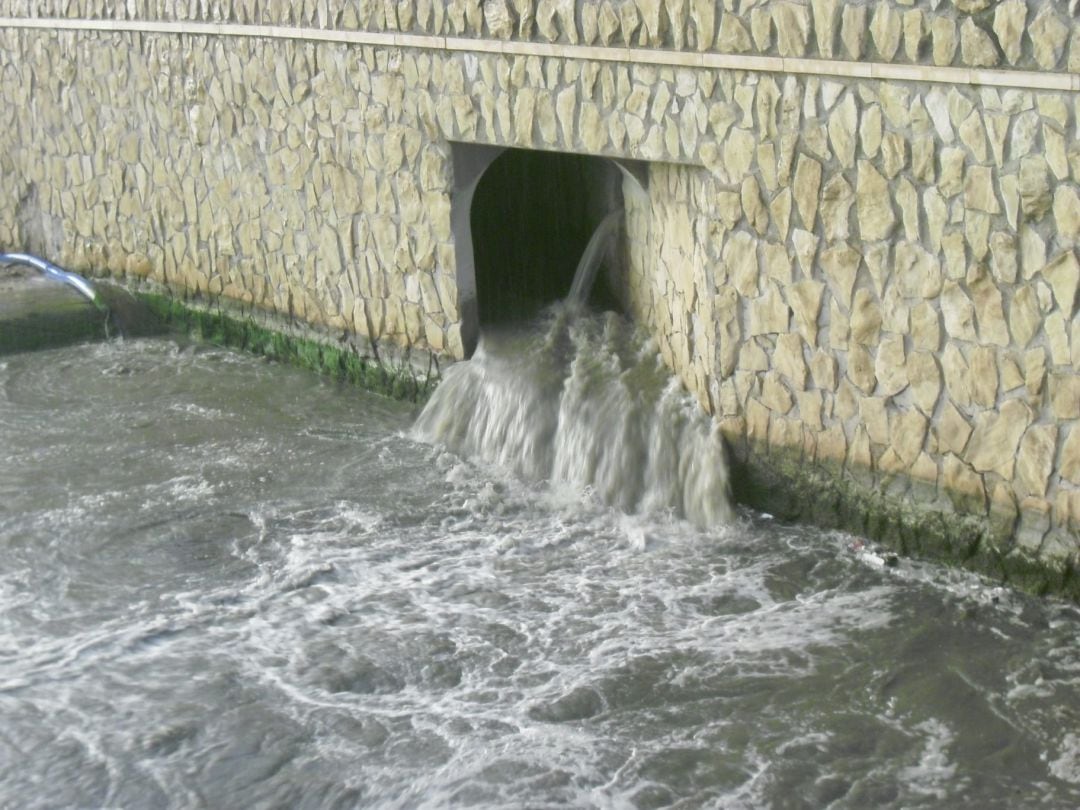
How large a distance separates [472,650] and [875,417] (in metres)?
1.94

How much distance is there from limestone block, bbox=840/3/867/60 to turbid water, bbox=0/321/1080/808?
6.45ft

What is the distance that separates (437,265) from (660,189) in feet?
4.74

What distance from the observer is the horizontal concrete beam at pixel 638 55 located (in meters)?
5.84

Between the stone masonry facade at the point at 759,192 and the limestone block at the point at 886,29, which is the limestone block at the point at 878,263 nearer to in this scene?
the stone masonry facade at the point at 759,192

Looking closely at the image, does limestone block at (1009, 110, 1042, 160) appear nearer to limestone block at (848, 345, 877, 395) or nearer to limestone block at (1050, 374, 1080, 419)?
limestone block at (1050, 374, 1080, 419)

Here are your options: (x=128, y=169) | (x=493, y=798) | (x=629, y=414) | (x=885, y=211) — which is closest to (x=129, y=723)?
(x=493, y=798)

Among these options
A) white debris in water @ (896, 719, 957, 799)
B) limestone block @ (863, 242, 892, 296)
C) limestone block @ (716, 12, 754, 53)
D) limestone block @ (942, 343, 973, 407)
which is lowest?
white debris in water @ (896, 719, 957, 799)

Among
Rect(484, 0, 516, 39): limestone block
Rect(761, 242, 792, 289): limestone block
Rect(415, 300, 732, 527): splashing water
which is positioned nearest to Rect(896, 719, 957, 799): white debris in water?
Rect(415, 300, 732, 527): splashing water

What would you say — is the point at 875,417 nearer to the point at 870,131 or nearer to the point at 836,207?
the point at 836,207

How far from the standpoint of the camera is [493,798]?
16.6ft

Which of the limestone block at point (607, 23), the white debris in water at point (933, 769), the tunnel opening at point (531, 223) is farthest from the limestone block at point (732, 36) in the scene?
the white debris in water at point (933, 769)

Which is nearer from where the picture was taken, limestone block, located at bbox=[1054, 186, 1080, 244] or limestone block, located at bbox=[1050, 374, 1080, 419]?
limestone block, located at bbox=[1054, 186, 1080, 244]

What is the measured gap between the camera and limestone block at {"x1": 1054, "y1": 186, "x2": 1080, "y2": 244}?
227 inches

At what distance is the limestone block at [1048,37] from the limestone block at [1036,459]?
52.6 inches
